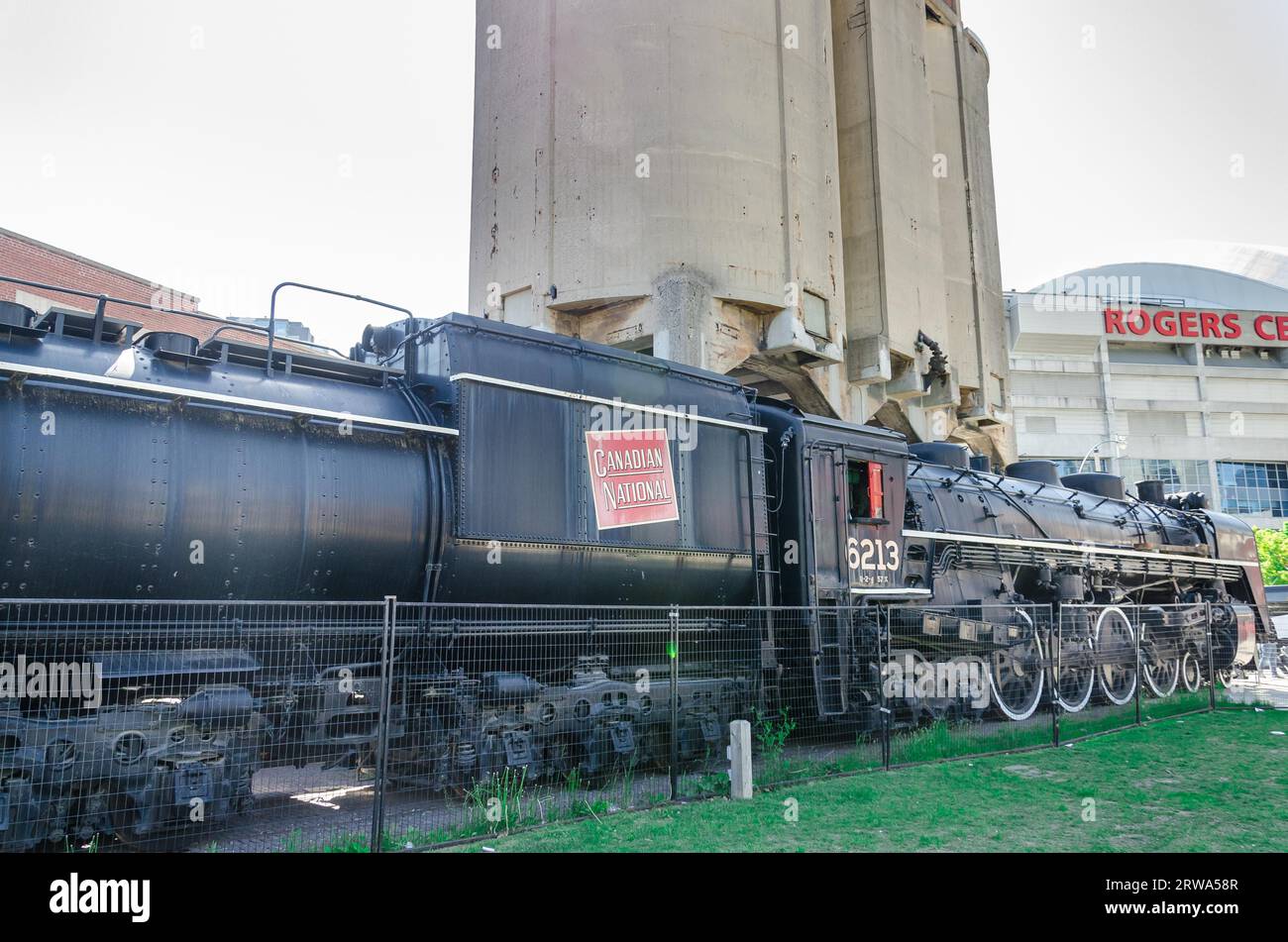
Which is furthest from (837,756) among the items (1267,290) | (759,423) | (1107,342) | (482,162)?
(1267,290)

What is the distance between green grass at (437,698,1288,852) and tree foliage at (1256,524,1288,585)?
110 ft

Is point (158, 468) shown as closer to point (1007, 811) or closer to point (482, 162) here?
point (1007, 811)

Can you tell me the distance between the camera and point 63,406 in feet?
18.8

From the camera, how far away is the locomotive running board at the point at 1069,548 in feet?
41.4

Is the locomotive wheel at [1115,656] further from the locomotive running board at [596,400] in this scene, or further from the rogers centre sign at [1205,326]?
the rogers centre sign at [1205,326]

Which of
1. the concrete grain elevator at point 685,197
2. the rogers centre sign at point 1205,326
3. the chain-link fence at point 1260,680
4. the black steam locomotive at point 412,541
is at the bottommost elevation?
the chain-link fence at point 1260,680

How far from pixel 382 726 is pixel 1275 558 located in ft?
141

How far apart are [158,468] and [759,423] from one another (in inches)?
258

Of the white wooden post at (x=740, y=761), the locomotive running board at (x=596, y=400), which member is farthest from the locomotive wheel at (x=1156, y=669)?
the white wooden post at (x=740, y=761)

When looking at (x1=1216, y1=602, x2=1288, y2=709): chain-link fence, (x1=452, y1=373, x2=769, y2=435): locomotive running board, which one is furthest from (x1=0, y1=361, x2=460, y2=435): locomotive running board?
(x1=1216, y1=602, x2=1288, y2=709): chain-link fence

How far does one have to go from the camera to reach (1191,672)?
1705 centimetres

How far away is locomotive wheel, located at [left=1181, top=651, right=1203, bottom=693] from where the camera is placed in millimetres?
16172

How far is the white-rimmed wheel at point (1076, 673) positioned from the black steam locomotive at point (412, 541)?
1.93m

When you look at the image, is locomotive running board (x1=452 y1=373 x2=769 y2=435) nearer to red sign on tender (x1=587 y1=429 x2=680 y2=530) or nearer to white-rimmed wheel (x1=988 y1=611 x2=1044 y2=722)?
red sign on tender (x1=587 y1=429 x2=680 y2=530)
